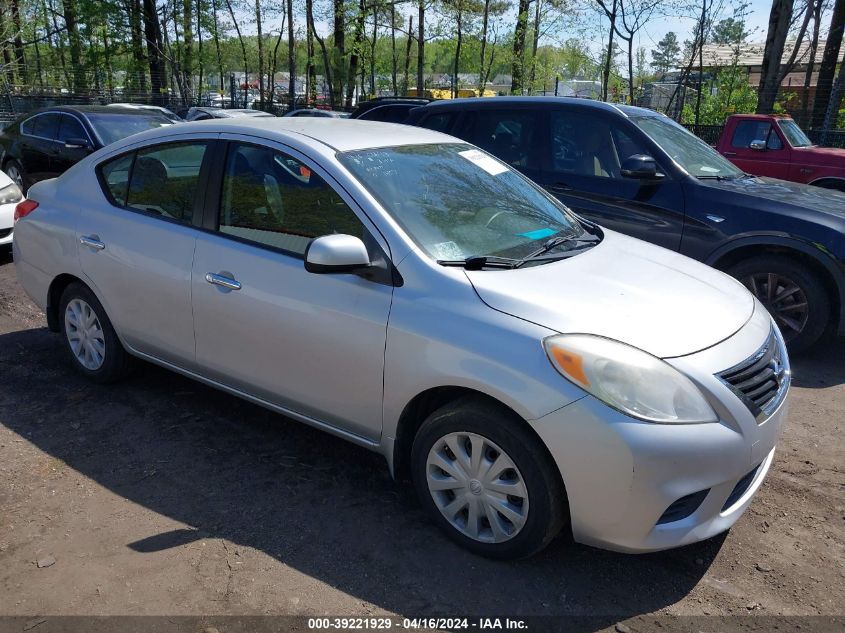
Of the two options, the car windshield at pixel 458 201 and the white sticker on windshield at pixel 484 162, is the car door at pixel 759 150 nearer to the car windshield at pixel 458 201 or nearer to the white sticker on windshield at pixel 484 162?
the white sticker on windshield at pixel 484 162

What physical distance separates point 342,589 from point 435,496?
54 cm

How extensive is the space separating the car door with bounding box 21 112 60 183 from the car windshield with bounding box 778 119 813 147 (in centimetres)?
1157

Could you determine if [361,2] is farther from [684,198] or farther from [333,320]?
[333,320]

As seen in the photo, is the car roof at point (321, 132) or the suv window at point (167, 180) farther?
the suv window at point (167, 180)

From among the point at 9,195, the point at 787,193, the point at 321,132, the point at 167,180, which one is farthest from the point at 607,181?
the point at 9,195

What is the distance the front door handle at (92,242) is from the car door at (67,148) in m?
7.02

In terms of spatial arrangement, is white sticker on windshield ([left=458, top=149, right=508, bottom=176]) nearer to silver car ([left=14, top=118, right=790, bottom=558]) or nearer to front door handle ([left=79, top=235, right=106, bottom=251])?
silver car ([left=14, top=118, right=790, bottom=558])

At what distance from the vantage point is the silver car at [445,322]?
8.64ft

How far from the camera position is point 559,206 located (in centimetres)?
419

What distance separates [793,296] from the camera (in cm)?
554

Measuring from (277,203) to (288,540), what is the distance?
1.60 m

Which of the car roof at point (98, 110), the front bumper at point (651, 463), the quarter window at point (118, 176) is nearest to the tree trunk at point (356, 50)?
the car roof at point (98, 110)

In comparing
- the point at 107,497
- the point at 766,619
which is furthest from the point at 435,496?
the point at 107,497

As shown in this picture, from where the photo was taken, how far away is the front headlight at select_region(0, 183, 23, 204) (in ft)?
26.7
